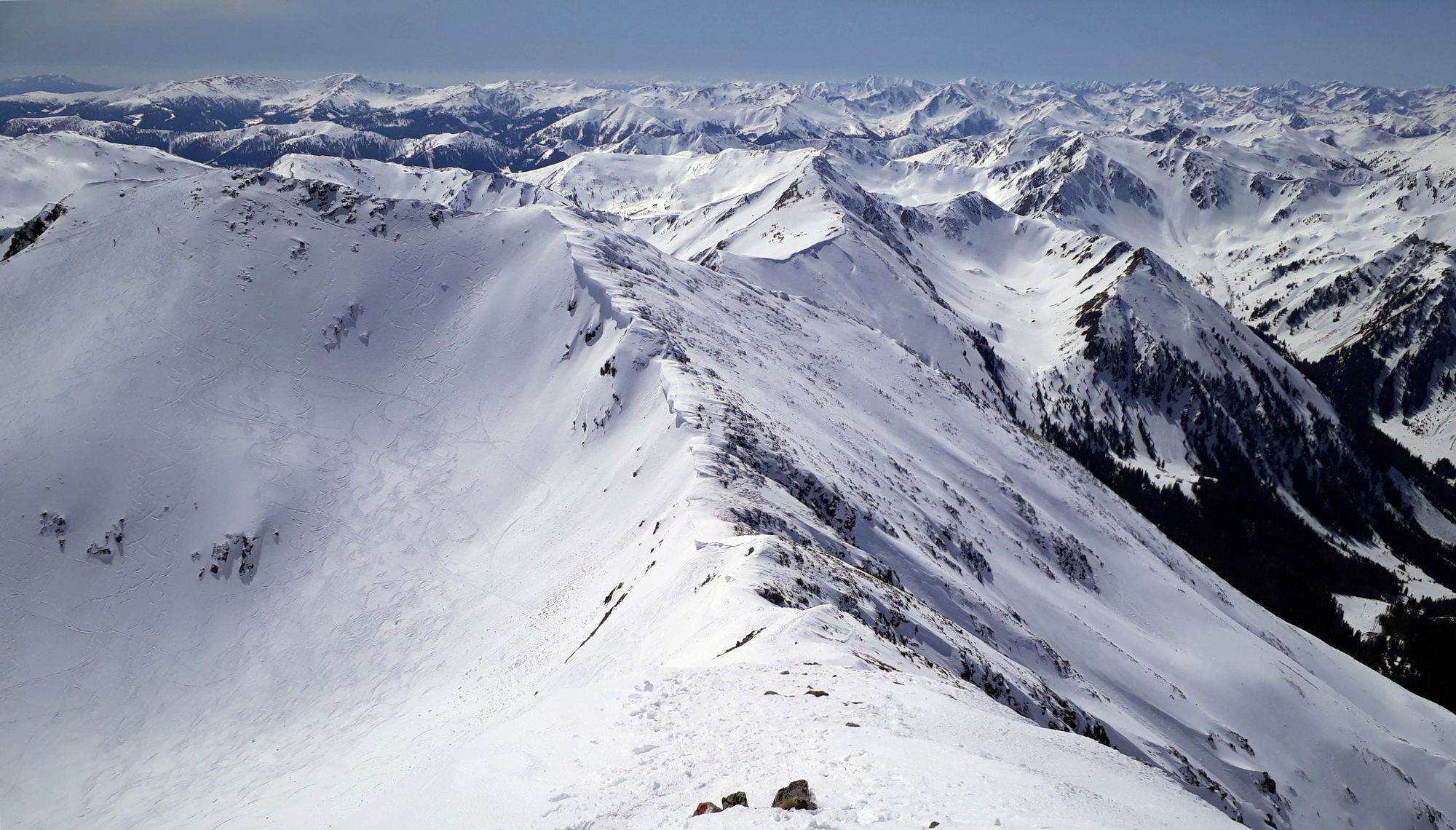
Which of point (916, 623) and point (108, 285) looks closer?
point (916, 623)

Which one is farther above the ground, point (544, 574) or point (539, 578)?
point (544, 574)

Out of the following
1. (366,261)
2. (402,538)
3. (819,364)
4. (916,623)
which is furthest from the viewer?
(819,364)

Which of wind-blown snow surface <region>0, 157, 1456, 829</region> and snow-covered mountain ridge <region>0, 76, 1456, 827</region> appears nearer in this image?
wind-blown snow surface <region>0, 157, 1456, 829</region>

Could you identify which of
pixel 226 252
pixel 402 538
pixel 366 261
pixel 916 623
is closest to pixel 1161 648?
pixel 916 623

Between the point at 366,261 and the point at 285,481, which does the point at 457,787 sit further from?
the point at 366,261

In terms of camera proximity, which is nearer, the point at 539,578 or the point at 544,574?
the point at 539,578

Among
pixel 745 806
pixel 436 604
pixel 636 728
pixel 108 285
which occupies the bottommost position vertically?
pixel 436 604

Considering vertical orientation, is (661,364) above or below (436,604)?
above

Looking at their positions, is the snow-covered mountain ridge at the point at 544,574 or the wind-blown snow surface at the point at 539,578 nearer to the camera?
the wind-blown snow surface at the point at 539,578
